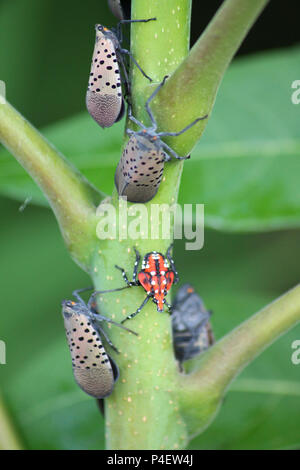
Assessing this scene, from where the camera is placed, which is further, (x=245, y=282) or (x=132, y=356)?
(x=245, y=282)

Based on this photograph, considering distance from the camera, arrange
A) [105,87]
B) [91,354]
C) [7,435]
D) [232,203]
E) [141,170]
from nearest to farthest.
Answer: [141,170] < [91,354] < [105,87] < [7,435] < [232,203]

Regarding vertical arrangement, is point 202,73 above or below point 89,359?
above

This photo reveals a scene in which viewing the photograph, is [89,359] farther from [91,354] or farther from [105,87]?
[105,87]

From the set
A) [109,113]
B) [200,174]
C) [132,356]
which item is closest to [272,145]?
[200,174]

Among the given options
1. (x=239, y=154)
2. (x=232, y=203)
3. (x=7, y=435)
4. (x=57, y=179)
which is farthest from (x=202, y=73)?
(x=7, y=435)

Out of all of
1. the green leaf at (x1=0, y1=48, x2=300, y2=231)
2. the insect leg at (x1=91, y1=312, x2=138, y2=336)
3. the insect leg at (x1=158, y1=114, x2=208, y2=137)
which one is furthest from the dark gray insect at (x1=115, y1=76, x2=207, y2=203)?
the green leaf at (x1=0, y1=48, x2=300, y2=231)

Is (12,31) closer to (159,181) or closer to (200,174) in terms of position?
(200,174)

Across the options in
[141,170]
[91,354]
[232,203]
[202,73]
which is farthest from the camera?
[232,203]
